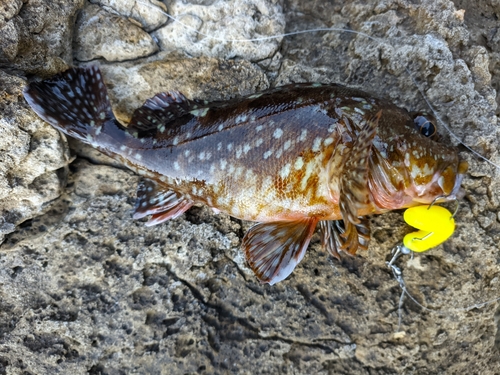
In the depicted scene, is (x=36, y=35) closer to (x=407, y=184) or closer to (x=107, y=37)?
(x=107, y=37)

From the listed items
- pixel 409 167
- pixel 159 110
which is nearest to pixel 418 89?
pixel 409 167

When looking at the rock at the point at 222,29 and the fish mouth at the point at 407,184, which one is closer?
the fish mouth at the point at 407,184

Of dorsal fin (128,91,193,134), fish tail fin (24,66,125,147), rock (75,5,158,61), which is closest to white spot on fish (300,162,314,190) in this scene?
dorsal fin (128,91,193,134)

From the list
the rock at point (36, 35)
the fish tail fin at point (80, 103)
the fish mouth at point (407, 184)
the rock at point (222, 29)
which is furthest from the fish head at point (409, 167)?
the rock at point (36, 35)

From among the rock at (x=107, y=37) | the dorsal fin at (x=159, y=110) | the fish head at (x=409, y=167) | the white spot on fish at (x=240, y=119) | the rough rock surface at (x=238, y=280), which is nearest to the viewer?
the fish head at (x=409, y=167)

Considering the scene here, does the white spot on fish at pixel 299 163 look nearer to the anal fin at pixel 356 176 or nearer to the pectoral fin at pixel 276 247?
the anal fin at pixel 356 176

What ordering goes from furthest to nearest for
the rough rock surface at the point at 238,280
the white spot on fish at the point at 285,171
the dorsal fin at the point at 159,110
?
1. the dorsal fin at the point at 159,110
2. the rough rock surface at the point at 238,280
3. the white spot on fish at the point at 285,171
